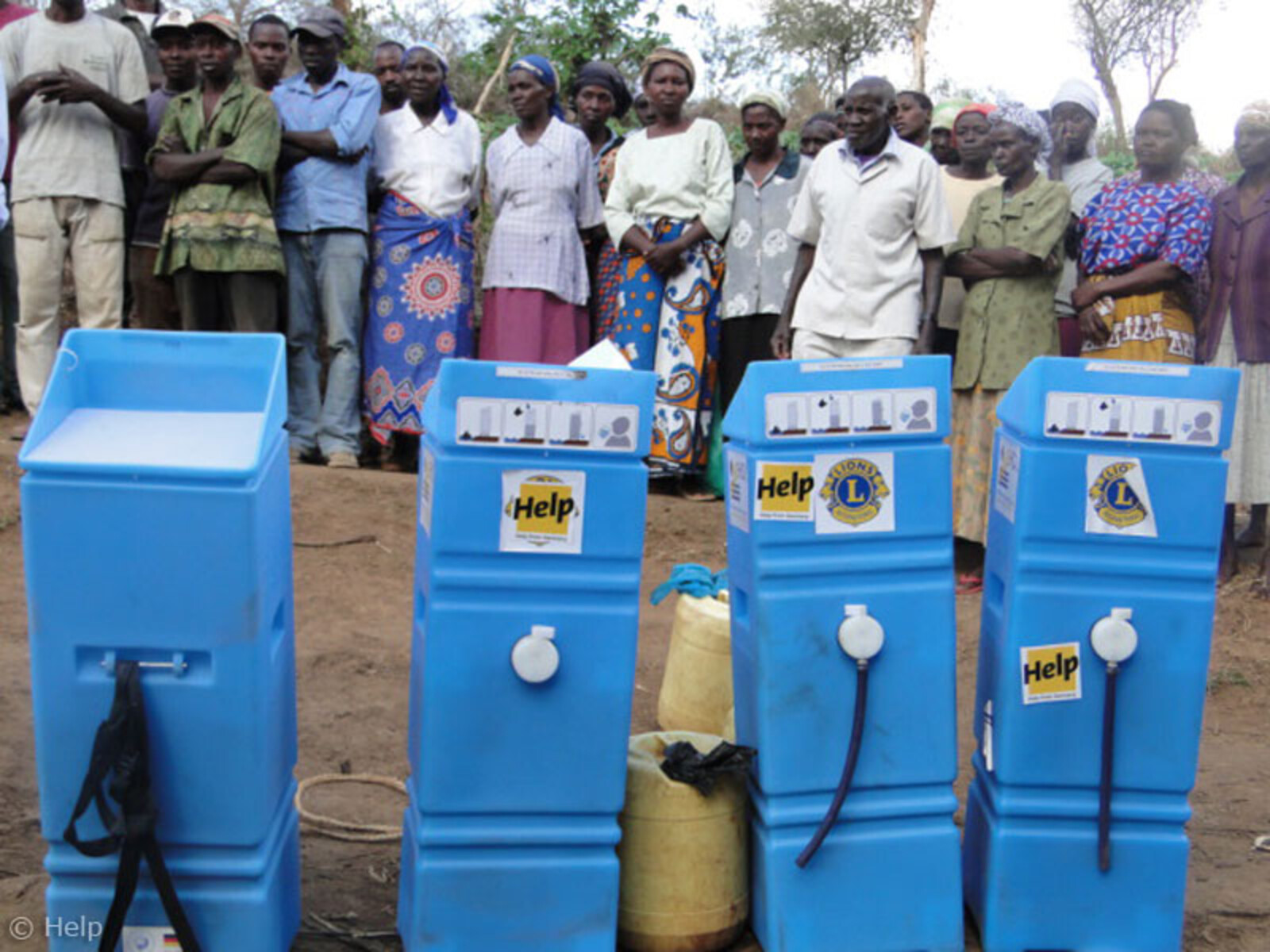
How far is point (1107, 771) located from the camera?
2.84 metres

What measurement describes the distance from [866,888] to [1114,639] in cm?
71

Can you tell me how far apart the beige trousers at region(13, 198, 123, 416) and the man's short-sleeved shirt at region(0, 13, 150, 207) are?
0.09 meters

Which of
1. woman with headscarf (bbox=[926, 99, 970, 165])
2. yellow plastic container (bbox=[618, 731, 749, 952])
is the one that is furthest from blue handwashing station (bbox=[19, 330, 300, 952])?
woman with headscarf (bbox=[926, 99, 970, 165])

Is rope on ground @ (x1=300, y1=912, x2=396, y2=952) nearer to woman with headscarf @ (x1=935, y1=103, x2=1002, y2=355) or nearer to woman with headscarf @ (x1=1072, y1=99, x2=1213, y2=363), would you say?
woman with headscarf @ (x1=1072, y1=99, x2=1213, y2=363)

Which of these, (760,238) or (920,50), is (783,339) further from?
(920,50)

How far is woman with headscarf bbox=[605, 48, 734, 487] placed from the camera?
6.39 metres

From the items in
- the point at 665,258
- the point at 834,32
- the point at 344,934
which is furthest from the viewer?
the point at 834,32

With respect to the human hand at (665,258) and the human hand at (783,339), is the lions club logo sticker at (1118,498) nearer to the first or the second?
the human hand at (783,339)

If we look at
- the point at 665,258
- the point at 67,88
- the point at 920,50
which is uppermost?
the point at 920,50

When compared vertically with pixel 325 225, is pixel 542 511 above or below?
below

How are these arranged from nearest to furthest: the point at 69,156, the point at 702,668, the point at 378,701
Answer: the point at 702,668
the point at 378,701
the point at 69,156

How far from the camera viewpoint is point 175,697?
2.44m

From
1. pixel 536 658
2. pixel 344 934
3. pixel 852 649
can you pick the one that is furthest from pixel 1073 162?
pixel 344 934

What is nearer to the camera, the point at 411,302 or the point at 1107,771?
the point at 1107,771
